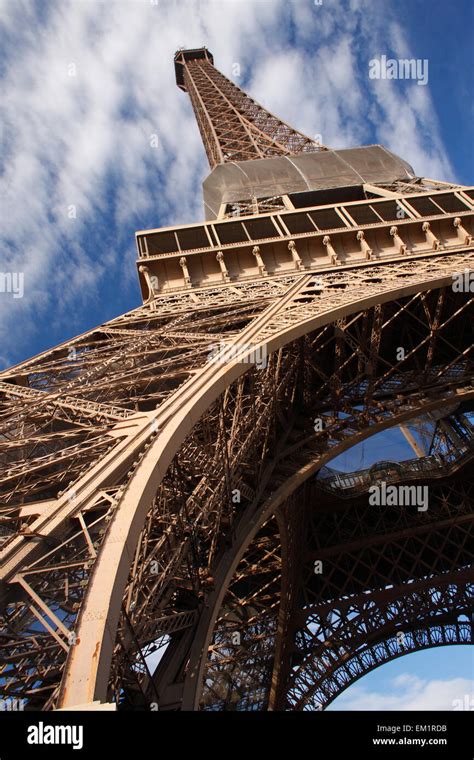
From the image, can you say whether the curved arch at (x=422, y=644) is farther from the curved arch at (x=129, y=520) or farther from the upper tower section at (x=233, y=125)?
the upper tower section at (x=233, y=125)

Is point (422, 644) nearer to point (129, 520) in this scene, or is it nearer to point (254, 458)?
point (254, 458)

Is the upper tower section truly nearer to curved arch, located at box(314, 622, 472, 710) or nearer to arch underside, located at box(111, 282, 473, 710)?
arch underside, located at box(111, 282, 473, 710)

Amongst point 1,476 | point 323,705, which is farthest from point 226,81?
point 1,476

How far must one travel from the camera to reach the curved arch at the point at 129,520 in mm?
4156

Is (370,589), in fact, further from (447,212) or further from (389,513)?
(447,212)

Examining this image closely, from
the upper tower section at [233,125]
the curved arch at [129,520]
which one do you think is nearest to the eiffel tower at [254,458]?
the curved arch at [129,520]

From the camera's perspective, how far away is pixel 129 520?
558 centimetres

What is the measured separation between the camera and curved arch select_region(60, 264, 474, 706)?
4.16 metres

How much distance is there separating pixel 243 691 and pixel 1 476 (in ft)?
59.7

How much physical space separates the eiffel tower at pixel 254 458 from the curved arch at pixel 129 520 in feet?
0.07

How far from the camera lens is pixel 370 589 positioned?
2600 centimetres

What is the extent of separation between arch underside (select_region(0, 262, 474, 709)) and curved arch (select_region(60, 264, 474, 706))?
30mm

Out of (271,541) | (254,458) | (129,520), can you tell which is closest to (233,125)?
(271,541)

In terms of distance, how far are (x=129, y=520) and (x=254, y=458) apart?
8.22m
